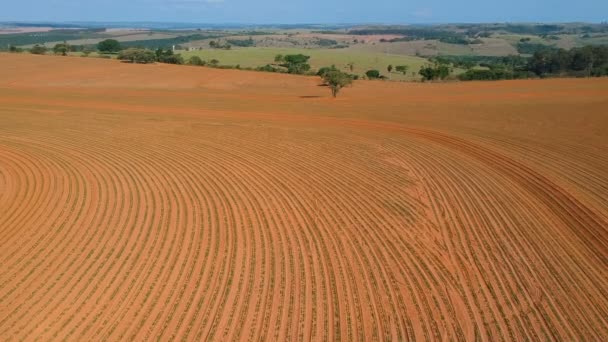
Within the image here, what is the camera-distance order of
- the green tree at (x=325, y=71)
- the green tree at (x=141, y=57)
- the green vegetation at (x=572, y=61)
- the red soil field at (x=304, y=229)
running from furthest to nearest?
the green vegetation at (x=572, y=61), the green tree at (x=141, y=57), the green tree at (x=325, y=71), the red soil field at (x=304, y=229)

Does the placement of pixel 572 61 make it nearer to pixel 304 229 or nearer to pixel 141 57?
pixel 141 57

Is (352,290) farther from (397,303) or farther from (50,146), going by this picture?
(50,146)

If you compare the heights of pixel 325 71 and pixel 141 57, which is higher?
pixel 141 57

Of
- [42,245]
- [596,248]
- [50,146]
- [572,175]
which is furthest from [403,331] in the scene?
[50,146]

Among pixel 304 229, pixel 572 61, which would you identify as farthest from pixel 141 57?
pixel 572 61

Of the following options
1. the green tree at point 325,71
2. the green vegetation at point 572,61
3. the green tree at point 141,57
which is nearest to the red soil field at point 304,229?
the green tree at point 325,71

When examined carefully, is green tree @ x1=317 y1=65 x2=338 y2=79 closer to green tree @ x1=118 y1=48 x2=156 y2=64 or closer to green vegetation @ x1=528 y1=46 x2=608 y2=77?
green tree @ x1=118 y1=48 x2=156 y2=64

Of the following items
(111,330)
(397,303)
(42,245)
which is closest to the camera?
(111,330)

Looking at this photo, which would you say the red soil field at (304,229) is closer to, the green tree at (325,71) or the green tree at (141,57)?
the green tree at (325,71)
